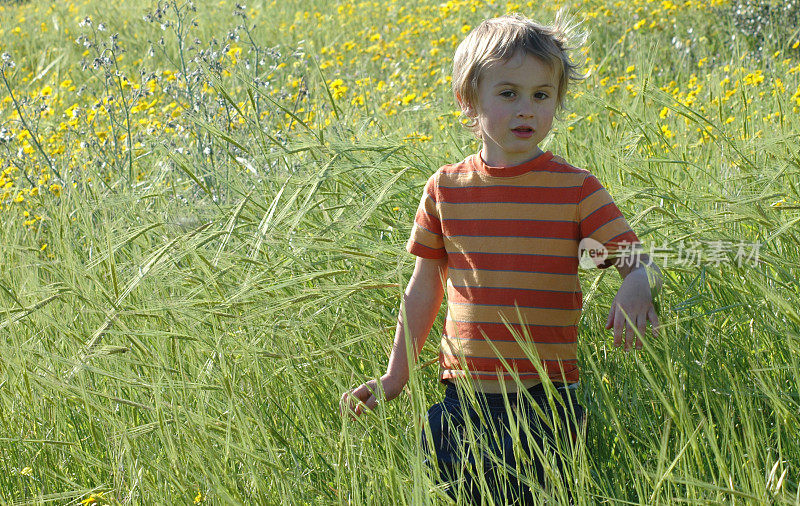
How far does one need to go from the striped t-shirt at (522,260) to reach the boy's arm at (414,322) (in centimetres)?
10

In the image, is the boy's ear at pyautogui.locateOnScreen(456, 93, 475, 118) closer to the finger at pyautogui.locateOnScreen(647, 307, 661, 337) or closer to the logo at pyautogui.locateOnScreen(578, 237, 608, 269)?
the logo at pyautogui.locateOnScreen(578, 237, 608, 269)

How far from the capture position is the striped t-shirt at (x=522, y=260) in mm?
1510

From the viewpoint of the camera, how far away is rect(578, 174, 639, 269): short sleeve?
→ 1.46 m

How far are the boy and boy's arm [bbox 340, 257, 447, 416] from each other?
68mm

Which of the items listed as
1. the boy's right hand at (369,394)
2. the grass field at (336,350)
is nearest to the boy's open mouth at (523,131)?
the grass field at (336,350)

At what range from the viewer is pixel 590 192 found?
150 cm

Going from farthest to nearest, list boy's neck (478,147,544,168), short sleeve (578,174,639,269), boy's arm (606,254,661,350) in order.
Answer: boy's neck (478,147,544,168), short sleeve (578,174,639,269), boy's arm (606,254,661,350)

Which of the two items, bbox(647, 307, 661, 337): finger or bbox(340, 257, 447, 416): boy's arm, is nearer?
bbox(647, 307, 661, 337): finger

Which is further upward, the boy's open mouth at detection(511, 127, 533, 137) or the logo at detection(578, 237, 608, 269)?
the boy's open mouth at detection(511, 127, 533, 137)

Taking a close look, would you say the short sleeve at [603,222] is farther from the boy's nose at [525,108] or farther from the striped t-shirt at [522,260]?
the boy's nose at [525,108]

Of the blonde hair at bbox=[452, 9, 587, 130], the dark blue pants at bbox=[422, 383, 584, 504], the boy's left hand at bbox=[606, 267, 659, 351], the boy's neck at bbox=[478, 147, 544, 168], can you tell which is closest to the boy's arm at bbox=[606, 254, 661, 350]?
the boy's left hand at bbox=[606, 267, 659, 351]

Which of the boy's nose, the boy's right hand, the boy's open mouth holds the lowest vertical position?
the boy's right hand

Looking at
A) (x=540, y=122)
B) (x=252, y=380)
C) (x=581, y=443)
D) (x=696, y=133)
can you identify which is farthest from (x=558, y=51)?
(x=696, y=133)

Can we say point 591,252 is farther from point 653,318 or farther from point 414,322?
point 414,322
